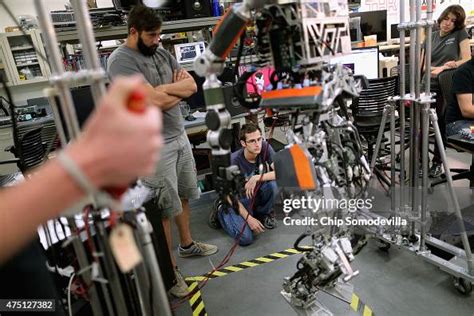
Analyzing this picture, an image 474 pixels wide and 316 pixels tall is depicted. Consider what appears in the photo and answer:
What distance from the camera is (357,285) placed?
7.00 feet

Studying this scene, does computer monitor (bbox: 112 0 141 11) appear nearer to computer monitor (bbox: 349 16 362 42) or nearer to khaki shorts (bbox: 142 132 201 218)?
khaki shorts (bbox: 142 132 201 218)

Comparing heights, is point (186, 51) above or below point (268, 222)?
above

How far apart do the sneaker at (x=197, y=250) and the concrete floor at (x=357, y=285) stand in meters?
0.04

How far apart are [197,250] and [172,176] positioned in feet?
2.54

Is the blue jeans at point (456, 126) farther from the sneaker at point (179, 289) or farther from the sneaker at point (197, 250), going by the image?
the sneaker at point (179, 289)

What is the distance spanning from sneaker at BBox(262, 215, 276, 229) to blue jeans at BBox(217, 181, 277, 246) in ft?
0.11

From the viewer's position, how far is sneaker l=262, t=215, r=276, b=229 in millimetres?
2998

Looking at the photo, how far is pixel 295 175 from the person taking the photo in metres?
1.33

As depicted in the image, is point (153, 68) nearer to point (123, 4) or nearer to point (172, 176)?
point (172, 176)

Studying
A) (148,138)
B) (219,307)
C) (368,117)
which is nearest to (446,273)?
(219,307)

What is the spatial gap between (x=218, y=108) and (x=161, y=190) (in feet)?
3.36

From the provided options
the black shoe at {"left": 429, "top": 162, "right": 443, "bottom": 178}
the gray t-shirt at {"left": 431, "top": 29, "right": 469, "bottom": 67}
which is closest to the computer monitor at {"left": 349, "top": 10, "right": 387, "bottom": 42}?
the gray t-shirt at {"left": 431, "top": 29, "right": 469, "bottom": 67}

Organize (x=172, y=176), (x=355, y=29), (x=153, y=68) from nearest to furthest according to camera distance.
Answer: (x=153, y=68) → (x=172, y=176) → (x=355, y=29)

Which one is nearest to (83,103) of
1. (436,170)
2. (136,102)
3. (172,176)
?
(172,176)
